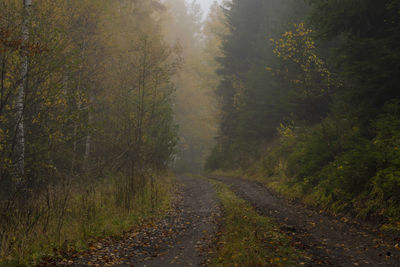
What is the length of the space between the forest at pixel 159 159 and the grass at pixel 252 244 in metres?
0.05

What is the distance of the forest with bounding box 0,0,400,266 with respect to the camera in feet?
A: 22.8

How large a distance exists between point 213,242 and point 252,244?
117 centimetres

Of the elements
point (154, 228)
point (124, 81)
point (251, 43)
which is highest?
point (251, 43)

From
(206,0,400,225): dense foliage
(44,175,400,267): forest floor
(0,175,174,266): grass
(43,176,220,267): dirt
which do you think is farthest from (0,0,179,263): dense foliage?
(206,0,400,225): dense foliage

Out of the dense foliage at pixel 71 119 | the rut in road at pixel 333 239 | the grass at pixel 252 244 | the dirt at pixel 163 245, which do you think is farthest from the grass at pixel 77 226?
the rut in road at pixel 333 239

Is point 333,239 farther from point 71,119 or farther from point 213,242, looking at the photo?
point 71,119

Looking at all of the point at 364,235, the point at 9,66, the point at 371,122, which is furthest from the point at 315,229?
the point at 9,66

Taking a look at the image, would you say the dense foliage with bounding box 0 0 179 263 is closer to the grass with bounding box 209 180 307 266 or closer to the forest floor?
the forest floor

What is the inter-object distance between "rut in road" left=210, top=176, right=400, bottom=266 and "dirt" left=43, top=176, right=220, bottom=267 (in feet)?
6.65

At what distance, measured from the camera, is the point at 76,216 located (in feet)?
30.4

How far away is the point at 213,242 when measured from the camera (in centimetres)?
756

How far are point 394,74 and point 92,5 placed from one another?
12.7m

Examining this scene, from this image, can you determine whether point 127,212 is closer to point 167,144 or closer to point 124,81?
point 124,81

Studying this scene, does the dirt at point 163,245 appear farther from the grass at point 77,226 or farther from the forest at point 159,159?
the grass at point 77,226
